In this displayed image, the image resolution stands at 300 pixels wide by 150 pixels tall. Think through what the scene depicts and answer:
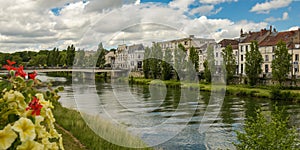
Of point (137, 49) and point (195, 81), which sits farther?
point (137, 49)

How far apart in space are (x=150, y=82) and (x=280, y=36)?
21326 millimetres

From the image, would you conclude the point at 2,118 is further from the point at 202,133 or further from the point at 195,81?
the point at 195,81

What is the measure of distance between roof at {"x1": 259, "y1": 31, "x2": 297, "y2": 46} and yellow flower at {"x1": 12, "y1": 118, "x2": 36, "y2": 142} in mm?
49683

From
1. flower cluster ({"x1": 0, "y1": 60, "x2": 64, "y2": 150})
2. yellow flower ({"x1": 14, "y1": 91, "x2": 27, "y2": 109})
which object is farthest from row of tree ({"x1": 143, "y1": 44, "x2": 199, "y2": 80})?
yellow flower ({"x1": 14, "y1": 91, "x2": 27, "y2": 109})

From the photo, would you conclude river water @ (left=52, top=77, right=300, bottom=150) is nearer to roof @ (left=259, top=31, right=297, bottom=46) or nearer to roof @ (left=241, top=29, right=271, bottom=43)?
roof @ (left=259, top=31, right=297, bottom=46)

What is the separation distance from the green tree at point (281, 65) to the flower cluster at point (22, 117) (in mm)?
36767

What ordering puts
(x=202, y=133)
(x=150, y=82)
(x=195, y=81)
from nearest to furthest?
(x=202, y=133) < (x=195, y=81) < (x=150, y=82)

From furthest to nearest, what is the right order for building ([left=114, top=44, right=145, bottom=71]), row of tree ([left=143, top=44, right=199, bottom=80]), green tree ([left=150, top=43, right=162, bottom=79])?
1. building ([left=114, top=44, right=145, bottom=71])
2. green tree ([left=150, top=43, right=162, bottom=79])
3. row of tree ([left=143, top=44, right=199, bottom=80])

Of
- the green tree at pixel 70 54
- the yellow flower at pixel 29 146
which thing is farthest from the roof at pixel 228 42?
the yellow flower at pixel 29 146

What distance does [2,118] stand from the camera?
1.86 meters

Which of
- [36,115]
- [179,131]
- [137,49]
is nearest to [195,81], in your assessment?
[137,49]

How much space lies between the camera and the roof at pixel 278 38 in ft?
158

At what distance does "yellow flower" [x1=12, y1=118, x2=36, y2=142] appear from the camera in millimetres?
1578

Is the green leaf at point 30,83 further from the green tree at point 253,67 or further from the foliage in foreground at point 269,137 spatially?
the green tree at point 253,67
